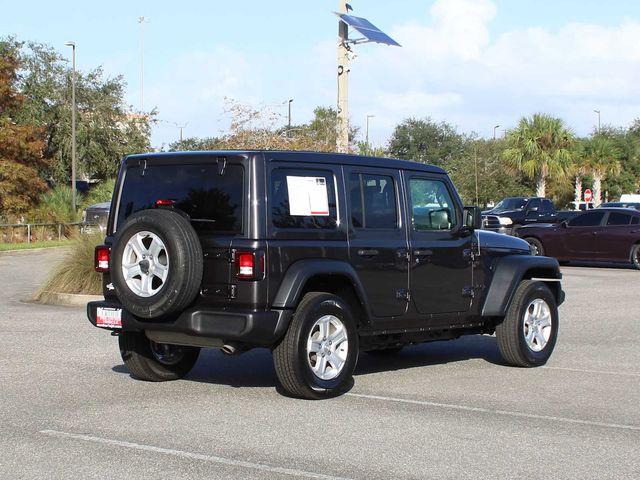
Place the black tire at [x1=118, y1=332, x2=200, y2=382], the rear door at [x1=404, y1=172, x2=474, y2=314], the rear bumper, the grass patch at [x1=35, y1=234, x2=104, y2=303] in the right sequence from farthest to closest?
the grass patch at [x1=35, y1=234, x2=104, y2=303] → the rear door at [x1=404, y1=172, x2=474, y2=314] → the black tire at [x1=118, y1=332, x2=200, y2=382] → the rear bumper

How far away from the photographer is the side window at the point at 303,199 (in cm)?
875

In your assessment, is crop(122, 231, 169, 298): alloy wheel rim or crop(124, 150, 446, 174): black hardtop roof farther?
crop(124, 150, 446, 174): black hardtop roof

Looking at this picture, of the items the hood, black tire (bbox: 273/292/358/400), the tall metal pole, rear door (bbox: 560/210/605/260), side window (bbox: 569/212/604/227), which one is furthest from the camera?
side window (bbox: 569/212/604/227)

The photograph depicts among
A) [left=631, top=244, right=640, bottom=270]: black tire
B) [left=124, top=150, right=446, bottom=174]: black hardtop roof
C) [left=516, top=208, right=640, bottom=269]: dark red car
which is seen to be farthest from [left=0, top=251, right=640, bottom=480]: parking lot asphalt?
[left=516, top=208, right=640, bottom=269]: dark red car

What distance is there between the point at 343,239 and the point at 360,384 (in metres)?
1.46

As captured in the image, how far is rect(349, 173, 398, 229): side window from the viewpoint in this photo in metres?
9.44

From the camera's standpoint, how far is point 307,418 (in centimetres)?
812

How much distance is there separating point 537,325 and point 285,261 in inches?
144

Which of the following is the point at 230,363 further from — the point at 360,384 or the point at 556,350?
the point at 556,350

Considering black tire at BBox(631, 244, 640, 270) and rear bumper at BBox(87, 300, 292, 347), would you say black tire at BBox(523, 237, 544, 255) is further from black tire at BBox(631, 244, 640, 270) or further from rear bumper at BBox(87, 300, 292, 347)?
rear bumper at BBox(87, 300, 292, 347)

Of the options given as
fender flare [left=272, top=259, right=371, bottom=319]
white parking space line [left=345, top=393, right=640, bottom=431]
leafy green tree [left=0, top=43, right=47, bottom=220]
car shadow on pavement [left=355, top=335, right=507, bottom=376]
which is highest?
leafy green tree [left=0, top=43, right=47, bottom=220]

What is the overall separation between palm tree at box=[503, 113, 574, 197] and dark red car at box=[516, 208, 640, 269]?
29580 mm

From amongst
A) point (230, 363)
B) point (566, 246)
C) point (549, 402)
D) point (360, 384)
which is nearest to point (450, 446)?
point (549, 402)

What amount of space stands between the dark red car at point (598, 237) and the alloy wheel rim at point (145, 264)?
19.1 metres
